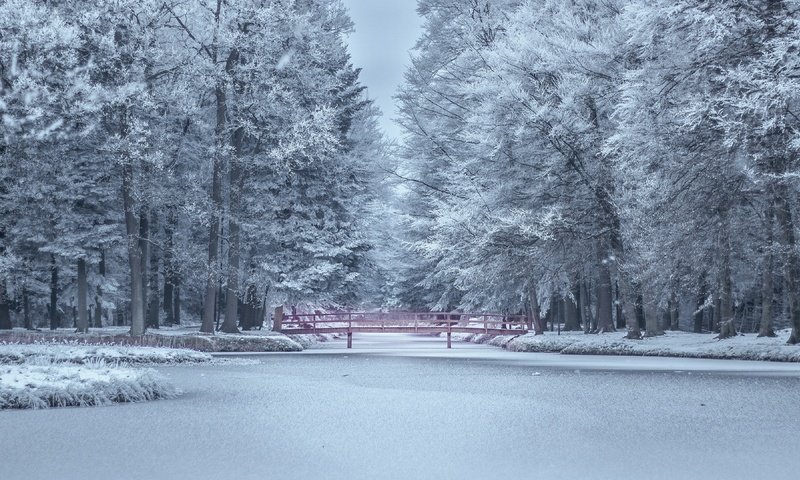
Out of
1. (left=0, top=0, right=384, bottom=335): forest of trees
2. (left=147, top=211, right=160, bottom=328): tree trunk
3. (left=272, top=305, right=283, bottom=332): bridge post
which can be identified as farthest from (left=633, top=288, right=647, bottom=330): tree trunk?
(left=147, top=211, right=160, bottom=328): tree trunk

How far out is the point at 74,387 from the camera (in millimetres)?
10664

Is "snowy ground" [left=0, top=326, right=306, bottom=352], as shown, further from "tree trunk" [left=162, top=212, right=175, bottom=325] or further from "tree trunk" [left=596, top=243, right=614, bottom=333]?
"tree trunk" [left=596, top=243, right=614, bottom=333]

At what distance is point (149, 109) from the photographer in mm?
25688

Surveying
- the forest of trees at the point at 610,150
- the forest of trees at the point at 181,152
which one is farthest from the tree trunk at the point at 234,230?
the forest of trees at the point at 610,150

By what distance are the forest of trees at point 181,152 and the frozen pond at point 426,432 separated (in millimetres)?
13106

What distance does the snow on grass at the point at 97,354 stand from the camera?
A: 1720 centimetres

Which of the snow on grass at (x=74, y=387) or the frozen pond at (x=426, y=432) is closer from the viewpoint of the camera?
the frozen pond at (x=426, y=432)

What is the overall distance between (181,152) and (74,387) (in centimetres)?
2053

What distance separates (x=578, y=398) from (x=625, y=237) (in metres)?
14.9

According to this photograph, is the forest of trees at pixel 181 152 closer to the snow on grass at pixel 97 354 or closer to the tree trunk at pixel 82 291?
the tree trunk at pixel 82 291

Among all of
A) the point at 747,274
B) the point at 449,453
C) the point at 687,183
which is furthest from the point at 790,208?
the point at 449,453

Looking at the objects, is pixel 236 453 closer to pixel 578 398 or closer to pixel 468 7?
pixel 578 398

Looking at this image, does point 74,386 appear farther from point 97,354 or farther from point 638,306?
point 638,306

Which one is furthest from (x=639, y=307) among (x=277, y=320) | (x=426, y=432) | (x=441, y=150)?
(x=426, y=432)
